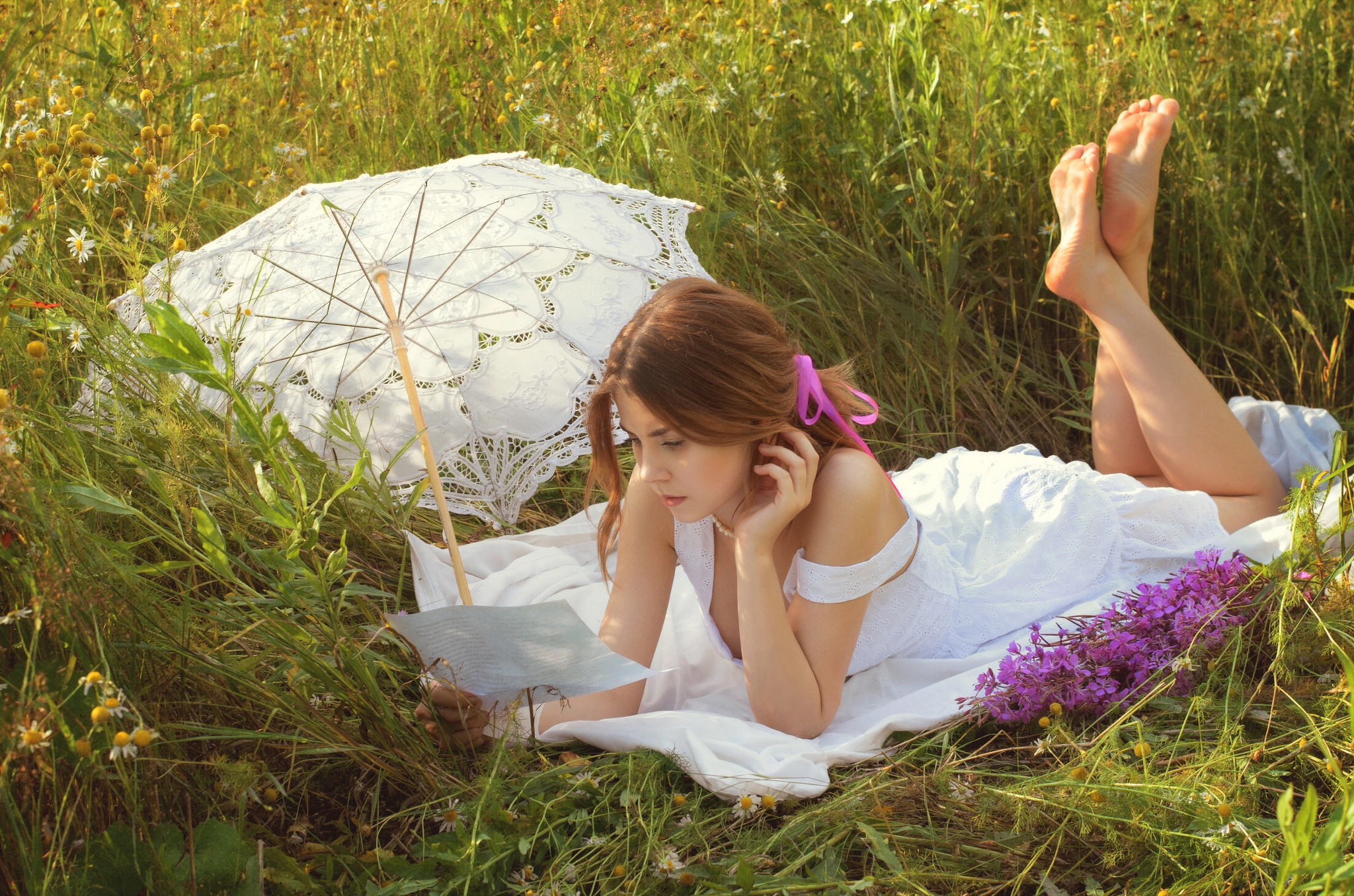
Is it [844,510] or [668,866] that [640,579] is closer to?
[844,510]

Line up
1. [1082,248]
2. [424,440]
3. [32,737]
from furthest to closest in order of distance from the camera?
[1082,248], [424,440], [32,737]

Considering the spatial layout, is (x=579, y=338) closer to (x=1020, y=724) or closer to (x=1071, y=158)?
(x=1020, y=724)

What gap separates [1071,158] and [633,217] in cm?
122

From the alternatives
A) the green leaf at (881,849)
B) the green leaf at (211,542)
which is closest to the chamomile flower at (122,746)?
the green leaf at (211,542)

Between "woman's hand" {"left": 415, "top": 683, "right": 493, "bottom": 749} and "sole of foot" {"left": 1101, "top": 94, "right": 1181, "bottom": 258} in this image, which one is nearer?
"woman's hand" {"left": 415, "top": 683, "right": 493, "bottom": 749}

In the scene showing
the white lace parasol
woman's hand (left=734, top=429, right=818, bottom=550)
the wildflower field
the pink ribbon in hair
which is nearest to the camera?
the wildflower field

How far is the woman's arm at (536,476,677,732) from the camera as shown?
2.16 meters

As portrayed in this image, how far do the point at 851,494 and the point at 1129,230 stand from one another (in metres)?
1.31

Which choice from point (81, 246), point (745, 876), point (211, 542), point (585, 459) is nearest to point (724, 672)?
point (745, 876)

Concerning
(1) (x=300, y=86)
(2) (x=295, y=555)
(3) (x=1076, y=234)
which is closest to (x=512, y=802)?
(2) (x=295, y=555)

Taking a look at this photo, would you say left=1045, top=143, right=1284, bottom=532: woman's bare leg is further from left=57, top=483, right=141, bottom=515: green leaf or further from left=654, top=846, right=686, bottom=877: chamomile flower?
left=57, top=483, right=141, bottom=515: green leaf

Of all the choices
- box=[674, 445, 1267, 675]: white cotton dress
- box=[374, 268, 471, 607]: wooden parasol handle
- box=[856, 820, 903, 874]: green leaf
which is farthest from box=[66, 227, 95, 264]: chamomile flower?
box=[856, 820, 903, 874]: green leaf

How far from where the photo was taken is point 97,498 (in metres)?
1.31

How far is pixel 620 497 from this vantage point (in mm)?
2242
